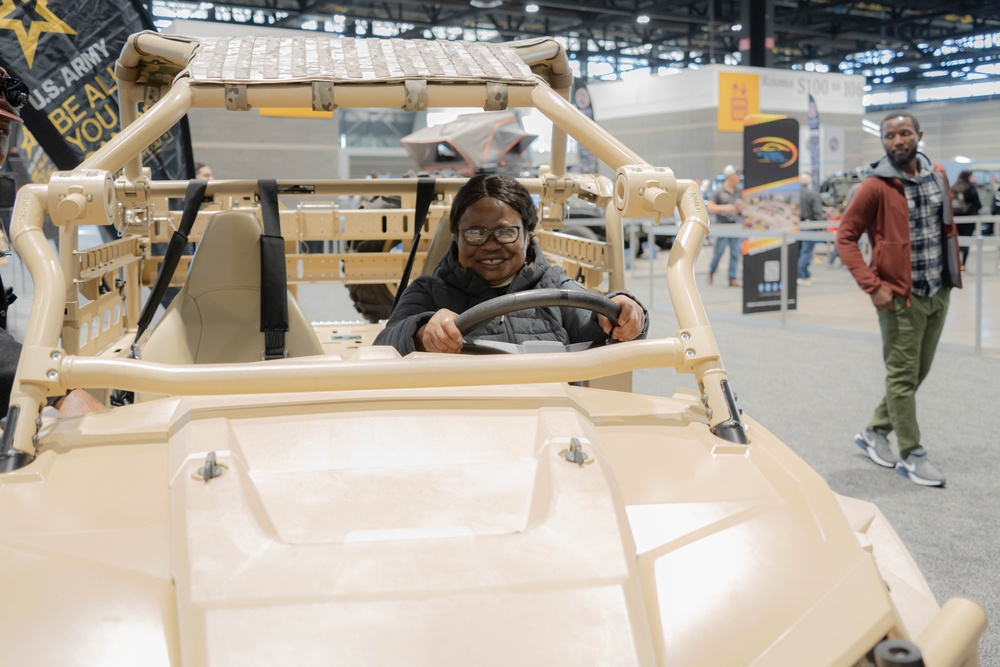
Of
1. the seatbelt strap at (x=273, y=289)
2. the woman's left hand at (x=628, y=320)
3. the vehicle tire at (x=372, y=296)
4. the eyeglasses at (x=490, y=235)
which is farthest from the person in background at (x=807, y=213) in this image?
the woman's left hand at (x=628, y=320)

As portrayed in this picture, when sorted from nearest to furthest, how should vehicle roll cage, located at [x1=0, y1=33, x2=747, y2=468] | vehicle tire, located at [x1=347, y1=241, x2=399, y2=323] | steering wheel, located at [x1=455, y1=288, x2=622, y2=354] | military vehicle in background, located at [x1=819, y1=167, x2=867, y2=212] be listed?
vehicle roll cage, located at [x1=0, y1=33, x2=747, y2=468]
steering wheel, located at [x1=455, y1=288, x2=622, y2=354]
vehicle tire, located at [x1=347, y1=241, x2=399, y2=323]
military vehicle in background, located at [x1=819, y1=167, x2=867, y2=212]

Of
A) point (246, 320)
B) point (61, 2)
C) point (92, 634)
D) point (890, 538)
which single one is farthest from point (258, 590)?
point (61, 2)

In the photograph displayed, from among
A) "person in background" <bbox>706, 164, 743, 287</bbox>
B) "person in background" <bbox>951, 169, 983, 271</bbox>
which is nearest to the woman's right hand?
→ "person in background" <bbox>706, 164, 743, 287</bbox>

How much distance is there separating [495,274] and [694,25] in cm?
2619

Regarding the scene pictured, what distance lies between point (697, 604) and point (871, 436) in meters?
3.71

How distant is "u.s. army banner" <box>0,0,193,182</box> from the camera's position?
503cm

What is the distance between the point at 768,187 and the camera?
384 inches

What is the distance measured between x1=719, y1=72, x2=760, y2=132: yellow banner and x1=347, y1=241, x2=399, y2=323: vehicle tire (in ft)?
37.6

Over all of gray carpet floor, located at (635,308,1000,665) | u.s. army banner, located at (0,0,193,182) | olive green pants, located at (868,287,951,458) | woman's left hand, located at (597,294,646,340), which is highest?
u.s. army banner, located at (0,0,193,182)

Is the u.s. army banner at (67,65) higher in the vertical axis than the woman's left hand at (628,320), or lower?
higher

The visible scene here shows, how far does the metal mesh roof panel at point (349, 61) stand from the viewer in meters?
2.36

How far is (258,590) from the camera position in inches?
47.1

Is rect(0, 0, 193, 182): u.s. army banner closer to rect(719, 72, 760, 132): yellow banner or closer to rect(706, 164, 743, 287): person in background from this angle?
rect(706, 164, 743, 287): person in background

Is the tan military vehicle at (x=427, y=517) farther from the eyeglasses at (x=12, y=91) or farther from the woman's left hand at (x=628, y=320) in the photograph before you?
the eyeglasses at (x=12, y=91)
